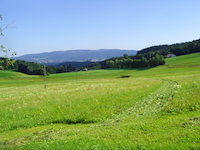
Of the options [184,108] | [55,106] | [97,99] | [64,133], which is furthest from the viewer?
[97,99]

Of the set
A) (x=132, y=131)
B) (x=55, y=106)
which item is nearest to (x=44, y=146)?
(x=132, y=131)

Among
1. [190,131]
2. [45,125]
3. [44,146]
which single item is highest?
[190,131]

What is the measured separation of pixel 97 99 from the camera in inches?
1057

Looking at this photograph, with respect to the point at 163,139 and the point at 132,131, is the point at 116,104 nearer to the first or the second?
the point at 132,131

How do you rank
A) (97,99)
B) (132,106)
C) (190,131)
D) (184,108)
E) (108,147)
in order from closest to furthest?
(108,147) < (190,131) < (184,108) < (132,106) < (97,99)

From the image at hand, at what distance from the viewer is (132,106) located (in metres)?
23.0

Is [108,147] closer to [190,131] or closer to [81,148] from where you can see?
[81,148]

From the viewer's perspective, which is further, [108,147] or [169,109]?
[169,109]

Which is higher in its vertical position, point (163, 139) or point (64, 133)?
point (163, 139)

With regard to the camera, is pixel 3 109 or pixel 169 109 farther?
pixel 3 109

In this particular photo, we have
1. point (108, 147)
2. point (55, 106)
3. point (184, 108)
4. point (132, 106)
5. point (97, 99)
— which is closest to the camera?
point (108, 147)

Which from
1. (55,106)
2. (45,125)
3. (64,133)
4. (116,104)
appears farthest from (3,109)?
(116,104)

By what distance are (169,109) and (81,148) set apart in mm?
12861

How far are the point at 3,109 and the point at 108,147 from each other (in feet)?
68.8
